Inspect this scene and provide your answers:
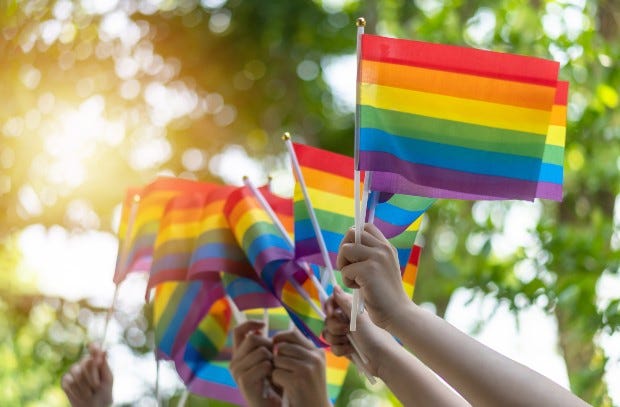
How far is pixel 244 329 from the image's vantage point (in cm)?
280

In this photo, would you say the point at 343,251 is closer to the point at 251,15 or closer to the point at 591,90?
the point at 591,90

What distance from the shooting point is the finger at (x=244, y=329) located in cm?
279

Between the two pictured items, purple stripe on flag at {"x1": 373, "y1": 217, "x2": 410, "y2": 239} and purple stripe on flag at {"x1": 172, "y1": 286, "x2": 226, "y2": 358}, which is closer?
purple stripe on flag at {"x1": 373, "y1": 217, "x2": 410, "y2": 239}

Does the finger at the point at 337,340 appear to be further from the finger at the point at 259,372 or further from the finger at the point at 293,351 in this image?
the finger at the point at 259,372

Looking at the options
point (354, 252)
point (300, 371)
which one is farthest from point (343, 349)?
point (354, 252)

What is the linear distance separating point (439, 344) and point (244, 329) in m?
1.37

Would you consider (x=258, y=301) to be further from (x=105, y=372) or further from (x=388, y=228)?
(x=388, y=228)

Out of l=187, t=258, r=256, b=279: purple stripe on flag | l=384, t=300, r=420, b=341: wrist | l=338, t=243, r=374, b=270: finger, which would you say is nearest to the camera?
l=384, t=300, r=420, b=341: wrist

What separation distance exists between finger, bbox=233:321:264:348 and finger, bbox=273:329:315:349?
0.57 feet

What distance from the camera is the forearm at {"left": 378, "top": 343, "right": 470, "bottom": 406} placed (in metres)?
1.76

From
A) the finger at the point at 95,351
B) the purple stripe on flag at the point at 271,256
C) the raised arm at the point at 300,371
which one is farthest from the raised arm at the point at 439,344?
the finger at the point at 95,351

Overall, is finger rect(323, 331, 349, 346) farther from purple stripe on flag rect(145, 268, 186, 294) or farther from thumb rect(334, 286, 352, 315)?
purple stripe on flag rect(145, 268, 186, 294)

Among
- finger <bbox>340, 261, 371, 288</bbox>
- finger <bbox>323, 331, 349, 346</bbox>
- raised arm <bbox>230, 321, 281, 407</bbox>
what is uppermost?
finger <bbox>340, 261, 371, 288</bbox>

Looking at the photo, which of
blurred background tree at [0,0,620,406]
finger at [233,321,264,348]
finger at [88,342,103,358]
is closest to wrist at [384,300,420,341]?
finger at [233,321,264,348]
